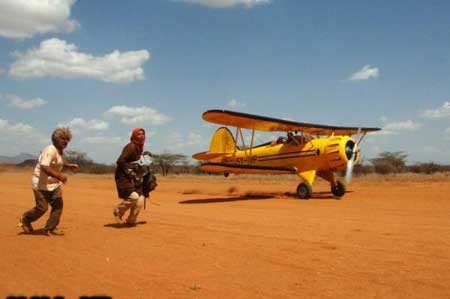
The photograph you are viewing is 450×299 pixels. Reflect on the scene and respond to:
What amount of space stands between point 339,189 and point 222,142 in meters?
7.50

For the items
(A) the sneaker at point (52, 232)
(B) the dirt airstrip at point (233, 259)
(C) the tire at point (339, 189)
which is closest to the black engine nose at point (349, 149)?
(C) the tire at point (339, 189)

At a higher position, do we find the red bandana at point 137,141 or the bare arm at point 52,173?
the red bandana at point 137,141

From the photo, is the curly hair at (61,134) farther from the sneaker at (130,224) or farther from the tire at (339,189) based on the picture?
the tire at (339,189)

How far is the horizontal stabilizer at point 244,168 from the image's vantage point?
18289mm

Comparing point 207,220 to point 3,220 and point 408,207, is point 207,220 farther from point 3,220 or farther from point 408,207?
point 408,207

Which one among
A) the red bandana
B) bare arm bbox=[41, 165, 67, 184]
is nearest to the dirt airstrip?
bare arm bbox=[41, 165, 67, 184]

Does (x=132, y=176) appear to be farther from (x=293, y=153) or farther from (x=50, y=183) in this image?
(x=293, y=153)

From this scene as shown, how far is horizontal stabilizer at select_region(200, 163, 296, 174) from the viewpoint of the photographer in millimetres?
18289

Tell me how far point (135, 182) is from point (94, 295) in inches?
177

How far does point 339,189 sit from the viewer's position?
17875 mm

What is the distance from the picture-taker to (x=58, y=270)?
18.3 ft

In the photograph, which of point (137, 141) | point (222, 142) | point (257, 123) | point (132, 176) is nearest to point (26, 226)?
point (132, 176)

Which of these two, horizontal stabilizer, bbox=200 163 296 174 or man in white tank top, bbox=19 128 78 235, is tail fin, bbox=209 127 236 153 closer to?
horizontal stabilizer, bbox=200 163 296 174

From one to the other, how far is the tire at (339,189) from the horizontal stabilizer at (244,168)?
5.51ft
